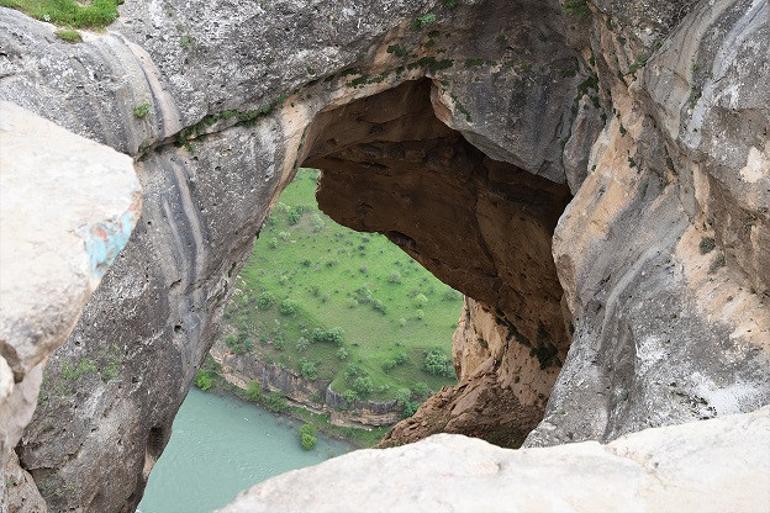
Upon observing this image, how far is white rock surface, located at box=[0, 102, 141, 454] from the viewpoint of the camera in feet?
15.0

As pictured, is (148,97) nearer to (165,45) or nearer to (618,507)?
(165,45)

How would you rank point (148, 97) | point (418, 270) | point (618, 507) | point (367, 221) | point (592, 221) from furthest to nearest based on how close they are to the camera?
point (418, 270) → point (367, 221) → point (592, 221) → point (148, 97) → point (618, 507)

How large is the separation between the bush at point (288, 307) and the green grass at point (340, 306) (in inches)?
1.0

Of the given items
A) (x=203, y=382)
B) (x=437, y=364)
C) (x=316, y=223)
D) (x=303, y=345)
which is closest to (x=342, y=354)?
(x=303, y=345)

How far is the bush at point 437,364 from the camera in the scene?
21.4 metres

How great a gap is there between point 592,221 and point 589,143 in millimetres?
1393

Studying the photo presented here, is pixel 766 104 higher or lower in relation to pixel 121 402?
higher

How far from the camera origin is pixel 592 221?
9211 millimetres

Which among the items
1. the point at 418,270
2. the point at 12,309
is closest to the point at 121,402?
the point at 12,309

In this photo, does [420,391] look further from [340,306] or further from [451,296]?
[451,296]

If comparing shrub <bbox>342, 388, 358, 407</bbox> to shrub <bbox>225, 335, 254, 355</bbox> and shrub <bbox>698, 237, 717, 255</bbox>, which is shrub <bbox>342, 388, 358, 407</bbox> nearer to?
shrub <bbox>225, 335, 254, 355</bbox>

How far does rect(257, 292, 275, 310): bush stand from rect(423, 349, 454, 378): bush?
13.4 feet

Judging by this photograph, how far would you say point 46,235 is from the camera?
16.2 feet

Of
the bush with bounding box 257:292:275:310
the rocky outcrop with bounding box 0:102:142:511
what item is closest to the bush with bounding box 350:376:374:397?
the bush with bounding box 257:292:275:310
